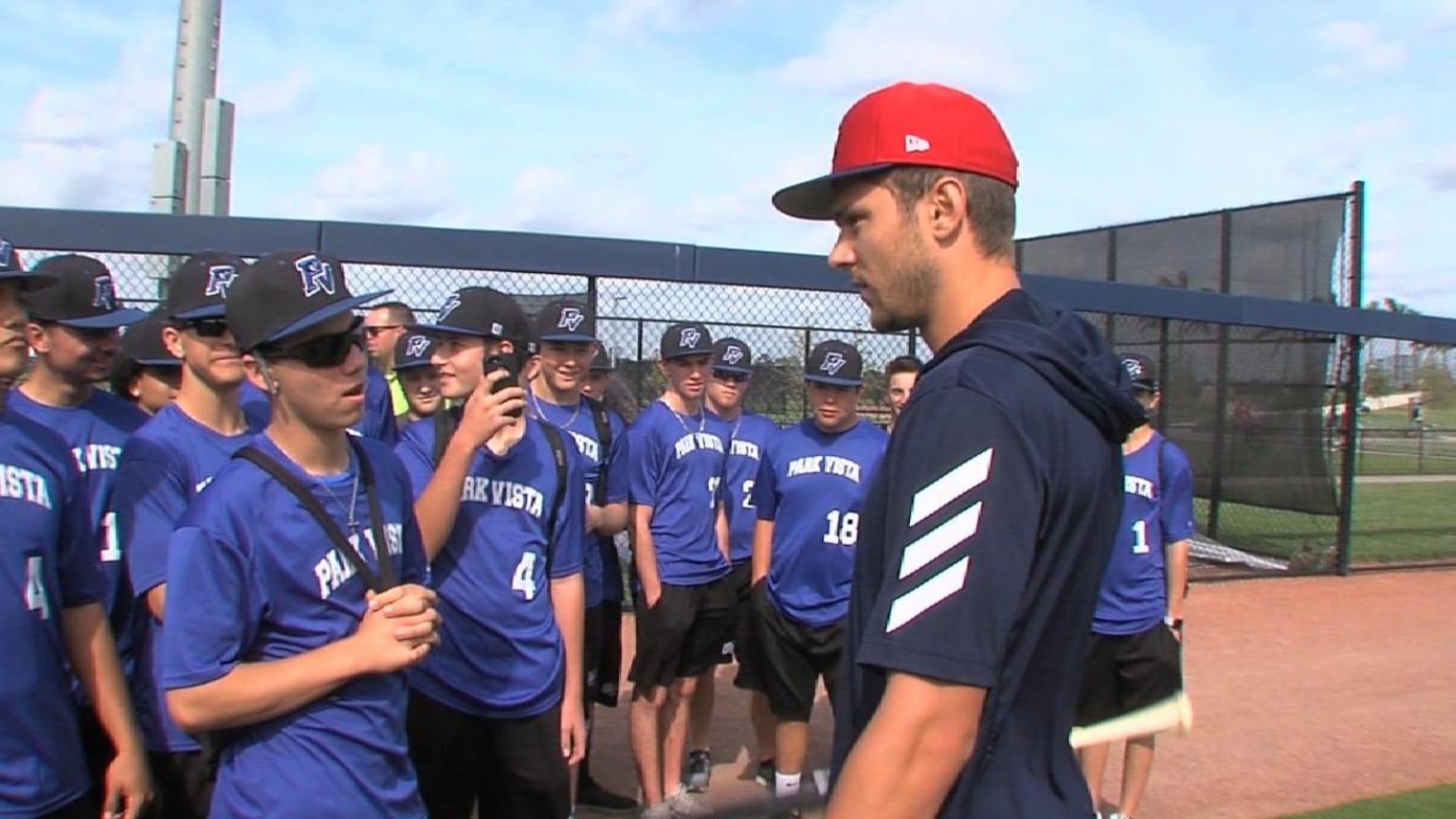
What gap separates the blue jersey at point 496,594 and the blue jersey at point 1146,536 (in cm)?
275

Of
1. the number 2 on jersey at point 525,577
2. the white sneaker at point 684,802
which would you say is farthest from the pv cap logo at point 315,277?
the white sneaker at point 684,802

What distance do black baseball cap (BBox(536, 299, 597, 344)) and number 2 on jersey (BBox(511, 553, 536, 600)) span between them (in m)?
1.80

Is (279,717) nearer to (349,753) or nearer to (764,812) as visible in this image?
(349,753)

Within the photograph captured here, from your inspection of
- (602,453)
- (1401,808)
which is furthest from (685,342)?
(1401,808)

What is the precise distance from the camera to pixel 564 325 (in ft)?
17.5

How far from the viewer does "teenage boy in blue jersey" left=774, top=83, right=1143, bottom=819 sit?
4.59ft

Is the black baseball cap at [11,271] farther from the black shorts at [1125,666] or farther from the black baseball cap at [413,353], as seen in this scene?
the black shorts at [1125,666]

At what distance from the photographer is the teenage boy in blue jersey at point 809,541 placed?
213 inches

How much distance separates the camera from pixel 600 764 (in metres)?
6.19

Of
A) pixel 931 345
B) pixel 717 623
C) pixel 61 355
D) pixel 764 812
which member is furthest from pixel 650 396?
pixel 931 345

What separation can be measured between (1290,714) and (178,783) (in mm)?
6742

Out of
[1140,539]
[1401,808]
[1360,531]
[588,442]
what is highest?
[588,442]

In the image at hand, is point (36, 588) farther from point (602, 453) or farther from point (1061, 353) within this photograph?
point (602, 453)

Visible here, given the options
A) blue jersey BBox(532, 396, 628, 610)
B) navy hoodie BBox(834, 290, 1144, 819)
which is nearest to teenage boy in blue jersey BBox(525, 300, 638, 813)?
blue jersey BBox(532, 396, 628, 610)
